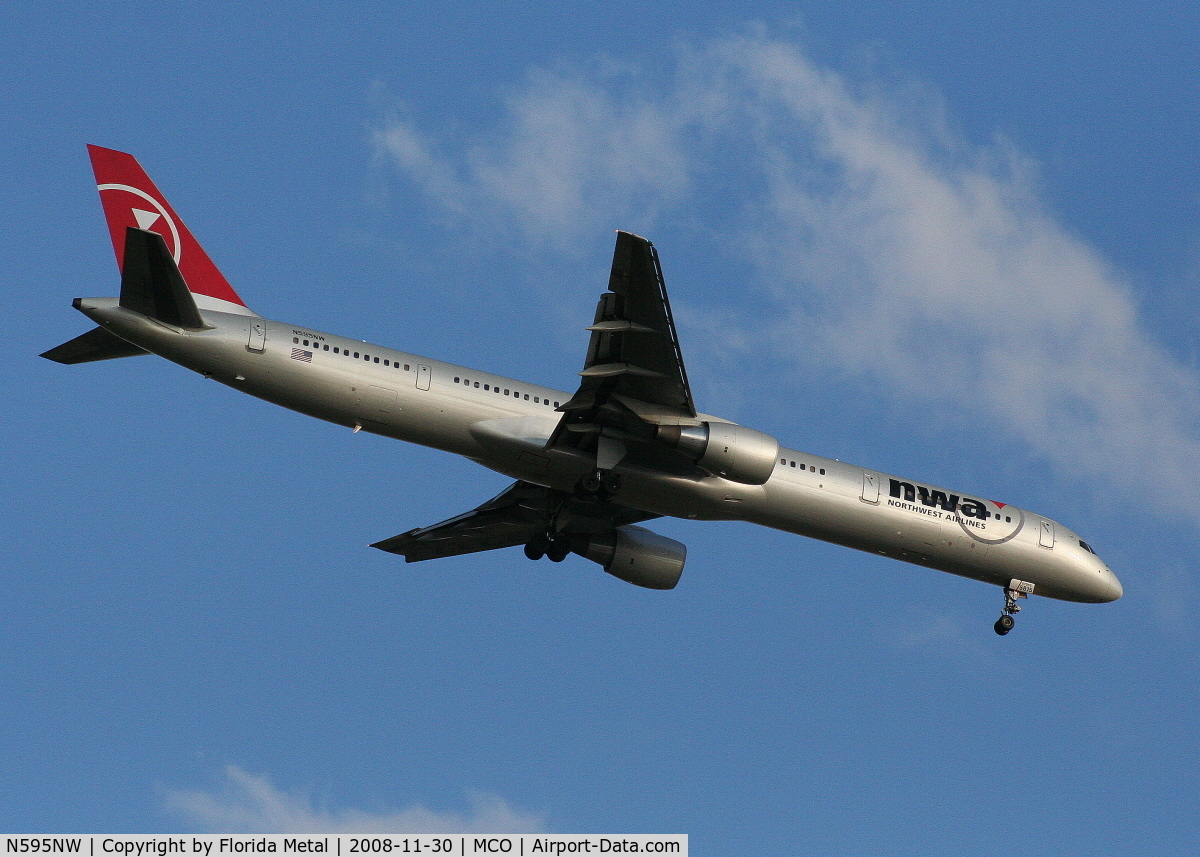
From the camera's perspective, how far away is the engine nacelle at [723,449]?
2859 cm

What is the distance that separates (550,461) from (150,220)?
34.8 ft

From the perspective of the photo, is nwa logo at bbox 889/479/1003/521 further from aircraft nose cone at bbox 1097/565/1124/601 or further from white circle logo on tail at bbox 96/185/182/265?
white circle logo on tail at bbox 96/185/182/265

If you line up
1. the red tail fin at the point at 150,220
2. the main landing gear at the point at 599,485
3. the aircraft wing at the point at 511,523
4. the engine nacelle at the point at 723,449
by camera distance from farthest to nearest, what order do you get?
the aircraft wing at the point at 511,523 < the main landing gear at the point at 599,485 < the red tail fin at the point at 150,220 < the engine nacelle at the point at 723,449

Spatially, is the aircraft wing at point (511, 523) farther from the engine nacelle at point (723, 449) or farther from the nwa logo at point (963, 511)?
the nwa logo at point (963, 511)

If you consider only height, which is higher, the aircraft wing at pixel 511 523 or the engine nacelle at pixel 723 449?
the aircraft wing at pixel 511 523

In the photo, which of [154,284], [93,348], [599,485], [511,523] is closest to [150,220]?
[93,348]

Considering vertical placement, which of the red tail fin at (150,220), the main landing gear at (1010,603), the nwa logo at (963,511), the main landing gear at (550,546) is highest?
the red tail fin at (150,220)

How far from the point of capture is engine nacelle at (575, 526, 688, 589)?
116ft

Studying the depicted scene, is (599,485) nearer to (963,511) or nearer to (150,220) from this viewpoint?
(963,511)

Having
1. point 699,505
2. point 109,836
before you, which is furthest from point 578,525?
point 109,836

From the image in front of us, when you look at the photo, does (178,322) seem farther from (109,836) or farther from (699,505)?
(699,505)

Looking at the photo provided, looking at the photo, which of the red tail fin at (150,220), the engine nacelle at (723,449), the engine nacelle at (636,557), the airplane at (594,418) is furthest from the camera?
the engine nacelle at (636,557)

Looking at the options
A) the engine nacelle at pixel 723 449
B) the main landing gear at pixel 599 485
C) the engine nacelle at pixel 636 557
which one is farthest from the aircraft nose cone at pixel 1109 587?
the main landing gear at pixel 599 485

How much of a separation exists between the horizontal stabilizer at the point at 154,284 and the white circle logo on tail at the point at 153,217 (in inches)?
125
